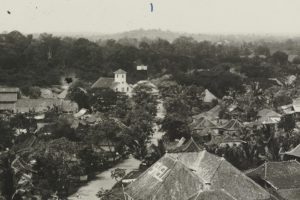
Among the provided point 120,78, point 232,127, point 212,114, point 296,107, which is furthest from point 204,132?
point 120,78

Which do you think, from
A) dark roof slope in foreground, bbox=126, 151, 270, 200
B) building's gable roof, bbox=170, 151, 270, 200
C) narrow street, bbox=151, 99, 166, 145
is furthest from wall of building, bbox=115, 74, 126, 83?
dark roof slope in foreground, bbox=126, 151, 270, 200

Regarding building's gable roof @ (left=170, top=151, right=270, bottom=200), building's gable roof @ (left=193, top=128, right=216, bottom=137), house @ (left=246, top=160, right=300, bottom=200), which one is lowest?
building's gable roof @ (left=193, top=128, right=216, bottom=137)

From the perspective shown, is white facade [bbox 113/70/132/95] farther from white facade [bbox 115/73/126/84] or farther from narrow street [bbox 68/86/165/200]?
narrow street [bbox 68/86/165/200]

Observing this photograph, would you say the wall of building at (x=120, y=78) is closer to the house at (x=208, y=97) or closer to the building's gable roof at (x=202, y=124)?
the house at (x=208, y=97)

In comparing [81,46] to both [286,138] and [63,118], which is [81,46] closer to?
[63,118]

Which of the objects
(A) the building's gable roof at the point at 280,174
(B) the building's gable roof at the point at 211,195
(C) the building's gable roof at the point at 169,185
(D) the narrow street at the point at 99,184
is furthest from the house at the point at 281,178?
(D) the narrow street at the point at 99,184

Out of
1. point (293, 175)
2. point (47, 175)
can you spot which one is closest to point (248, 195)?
point (293, 175)
